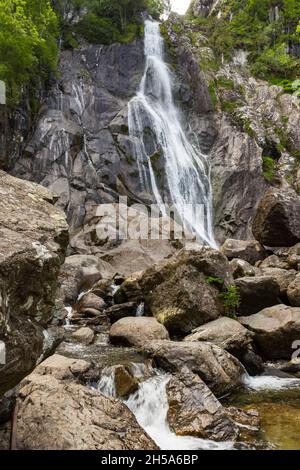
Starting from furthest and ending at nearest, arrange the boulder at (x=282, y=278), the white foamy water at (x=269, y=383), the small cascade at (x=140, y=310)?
the boulder at (x=282, y=278), the small cascade at (x=140, y=310), the white foamy water at (x=269, y=383)

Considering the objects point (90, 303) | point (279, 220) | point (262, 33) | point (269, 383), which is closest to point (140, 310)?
point (90, 303)

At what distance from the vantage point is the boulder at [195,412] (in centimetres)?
646

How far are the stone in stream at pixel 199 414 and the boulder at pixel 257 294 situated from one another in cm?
570

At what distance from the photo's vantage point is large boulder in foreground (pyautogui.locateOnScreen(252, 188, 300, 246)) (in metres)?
19.3

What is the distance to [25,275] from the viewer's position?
4.00 m

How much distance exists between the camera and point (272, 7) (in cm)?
4919

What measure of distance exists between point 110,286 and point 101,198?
11.3 m

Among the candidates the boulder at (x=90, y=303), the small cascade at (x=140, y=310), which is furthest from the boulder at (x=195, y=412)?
the boulder at (x=90, y=303)

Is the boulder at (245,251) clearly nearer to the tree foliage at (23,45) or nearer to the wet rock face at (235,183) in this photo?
the wet rock face at (235,183)

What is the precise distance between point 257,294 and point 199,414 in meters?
6.65

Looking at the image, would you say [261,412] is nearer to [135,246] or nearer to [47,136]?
[135,246]

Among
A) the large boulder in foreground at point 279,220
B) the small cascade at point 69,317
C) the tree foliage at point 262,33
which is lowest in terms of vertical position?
the small cascade at point 69,317

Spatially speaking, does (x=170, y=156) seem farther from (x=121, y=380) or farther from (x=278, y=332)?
(x=121, y=380)

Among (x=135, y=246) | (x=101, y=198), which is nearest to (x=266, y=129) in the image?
(x=101, y=198)
